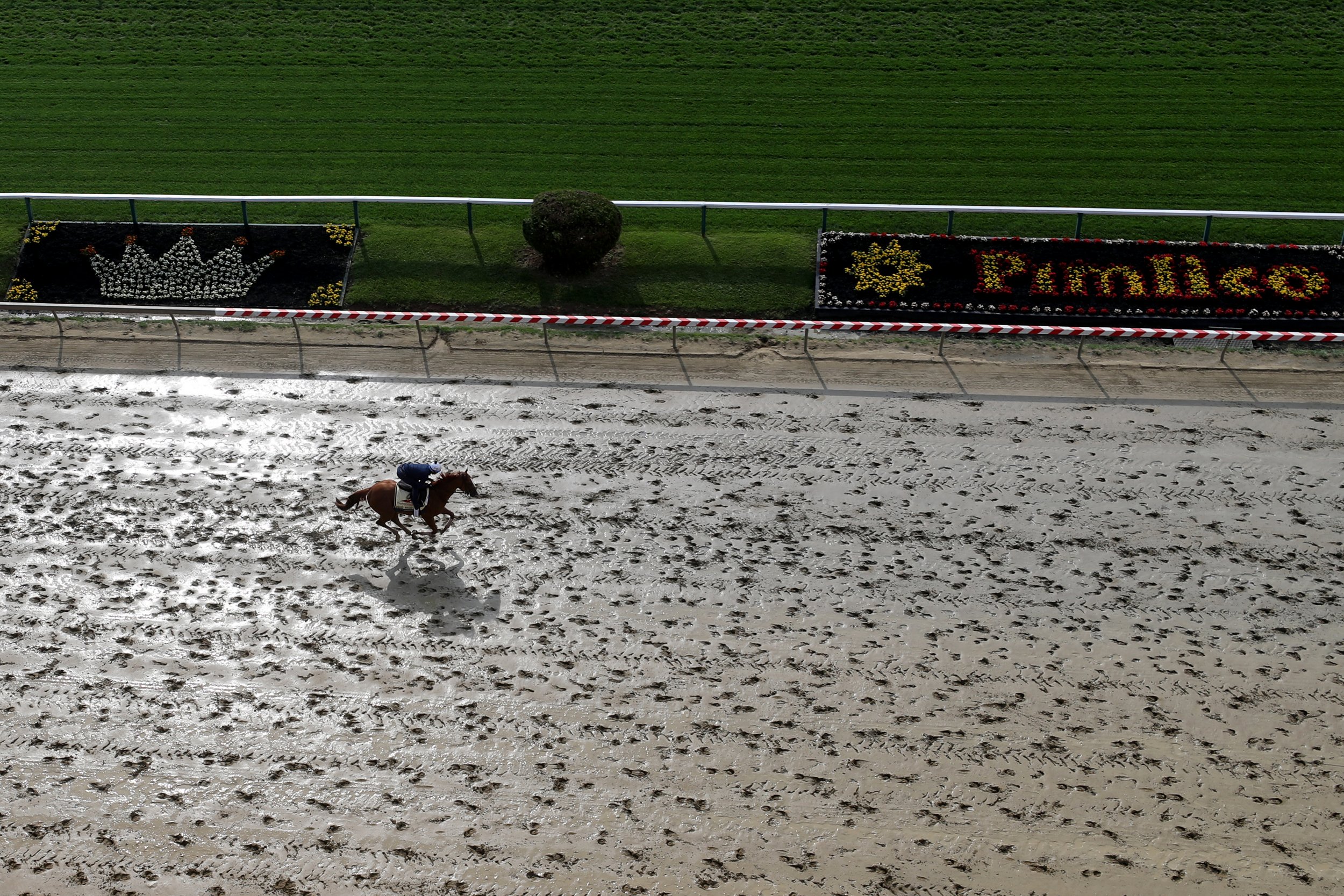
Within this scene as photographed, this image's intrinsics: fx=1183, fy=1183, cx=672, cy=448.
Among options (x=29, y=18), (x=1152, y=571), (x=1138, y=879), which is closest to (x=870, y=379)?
(x=1152, y=571)

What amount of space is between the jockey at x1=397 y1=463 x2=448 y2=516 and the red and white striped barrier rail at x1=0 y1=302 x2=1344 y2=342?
4.33 m

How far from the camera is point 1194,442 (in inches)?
498

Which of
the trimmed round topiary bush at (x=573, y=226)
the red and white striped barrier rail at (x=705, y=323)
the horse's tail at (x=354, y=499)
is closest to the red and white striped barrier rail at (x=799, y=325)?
the red and white striped barrier rail at (x=705, y=323)

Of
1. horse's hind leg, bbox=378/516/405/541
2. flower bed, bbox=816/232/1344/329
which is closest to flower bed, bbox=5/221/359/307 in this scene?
horse's hind leg, bbox=378/516/405/541

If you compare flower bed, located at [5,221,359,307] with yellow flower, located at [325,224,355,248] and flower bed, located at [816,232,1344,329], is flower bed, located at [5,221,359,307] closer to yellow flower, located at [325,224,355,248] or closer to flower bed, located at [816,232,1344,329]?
yellow flower, located at [325,224,355,248]

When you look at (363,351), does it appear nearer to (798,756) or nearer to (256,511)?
(256,511)

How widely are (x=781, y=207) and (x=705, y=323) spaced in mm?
2391

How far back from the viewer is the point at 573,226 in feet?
49.4

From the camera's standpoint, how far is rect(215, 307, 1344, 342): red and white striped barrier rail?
46.6 ft

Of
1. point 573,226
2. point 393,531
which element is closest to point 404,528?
point 393,531

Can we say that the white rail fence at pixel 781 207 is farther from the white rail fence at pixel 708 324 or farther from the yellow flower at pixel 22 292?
the white rail fence at pixel 708 324

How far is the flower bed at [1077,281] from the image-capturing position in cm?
1505

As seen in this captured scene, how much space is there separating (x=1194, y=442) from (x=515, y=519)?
7.24 metres

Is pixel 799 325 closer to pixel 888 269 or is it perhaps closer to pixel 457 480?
pixel 888 269
